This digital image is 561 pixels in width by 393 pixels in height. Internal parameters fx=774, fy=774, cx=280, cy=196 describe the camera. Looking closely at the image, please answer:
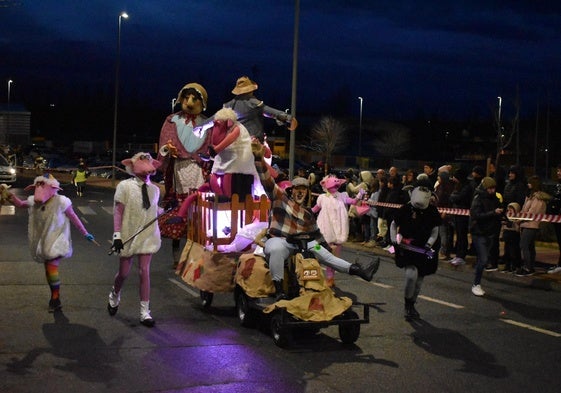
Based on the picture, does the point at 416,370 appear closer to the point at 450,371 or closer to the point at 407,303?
the point at 450,371

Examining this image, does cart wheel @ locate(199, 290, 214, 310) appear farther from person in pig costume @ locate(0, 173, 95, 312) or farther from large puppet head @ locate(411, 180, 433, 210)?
large puppet head @ locate(411, 180, 433, 210)

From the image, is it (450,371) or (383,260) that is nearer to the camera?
(450,371)

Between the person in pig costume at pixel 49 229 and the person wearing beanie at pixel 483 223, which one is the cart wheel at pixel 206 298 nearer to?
the person in pig costume at pixel 49 229

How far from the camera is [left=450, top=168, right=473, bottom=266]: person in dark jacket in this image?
1445cm

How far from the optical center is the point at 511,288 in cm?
1220

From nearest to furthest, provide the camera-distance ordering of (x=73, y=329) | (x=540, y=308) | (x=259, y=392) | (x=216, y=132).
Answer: (x=259, y=392) → (x=73, y=329) → (x=216, y=132) → (x=540, y=308)

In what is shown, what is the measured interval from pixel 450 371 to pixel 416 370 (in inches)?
12.3

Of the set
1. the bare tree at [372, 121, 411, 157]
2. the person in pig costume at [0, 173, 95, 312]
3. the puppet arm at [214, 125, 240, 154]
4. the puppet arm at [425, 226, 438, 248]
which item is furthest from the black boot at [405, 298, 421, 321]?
the bare tree at [372, 121, 411, 157]

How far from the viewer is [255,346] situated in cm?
776

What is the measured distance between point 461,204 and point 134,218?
25.1 feet

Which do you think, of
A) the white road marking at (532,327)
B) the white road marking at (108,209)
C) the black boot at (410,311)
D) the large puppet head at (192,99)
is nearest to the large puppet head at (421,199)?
the black boot at (410,311)

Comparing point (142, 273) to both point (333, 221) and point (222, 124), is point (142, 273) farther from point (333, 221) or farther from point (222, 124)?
point (333, 221)

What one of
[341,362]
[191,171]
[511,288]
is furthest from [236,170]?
[511,288]

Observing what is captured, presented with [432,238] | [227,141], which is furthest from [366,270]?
[227,141]
